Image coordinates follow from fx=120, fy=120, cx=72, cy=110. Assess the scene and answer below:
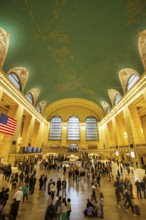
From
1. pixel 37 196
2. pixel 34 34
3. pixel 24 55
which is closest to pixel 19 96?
pixel 24 55

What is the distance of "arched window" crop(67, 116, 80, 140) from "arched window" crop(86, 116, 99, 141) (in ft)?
8.35

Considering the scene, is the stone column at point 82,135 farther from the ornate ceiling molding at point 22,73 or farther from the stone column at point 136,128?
the ornate ceiling molding at point 22,73

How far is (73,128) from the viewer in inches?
1246

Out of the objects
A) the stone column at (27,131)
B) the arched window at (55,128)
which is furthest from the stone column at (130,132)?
the arched window at (55,128)

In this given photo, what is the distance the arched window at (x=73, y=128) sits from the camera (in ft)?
101

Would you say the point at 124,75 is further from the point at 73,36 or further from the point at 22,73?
the point at 22,73

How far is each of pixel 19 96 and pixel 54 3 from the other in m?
11.6

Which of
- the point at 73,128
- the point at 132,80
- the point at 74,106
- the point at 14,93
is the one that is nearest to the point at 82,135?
the point at 73,128

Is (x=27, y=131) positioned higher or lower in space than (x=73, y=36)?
lower

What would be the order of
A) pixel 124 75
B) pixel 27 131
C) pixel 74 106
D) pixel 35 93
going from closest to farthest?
pixel 124 75 < pixel 27 131 < pixel 35 93 < pixel 74 106

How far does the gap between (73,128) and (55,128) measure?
4716 millimetres

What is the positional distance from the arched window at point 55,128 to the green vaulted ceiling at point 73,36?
16.1 metres

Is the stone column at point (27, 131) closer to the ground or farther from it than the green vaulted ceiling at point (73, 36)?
closer to the ground

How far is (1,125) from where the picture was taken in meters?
10.7
